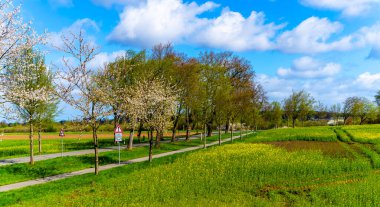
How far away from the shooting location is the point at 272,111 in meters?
108

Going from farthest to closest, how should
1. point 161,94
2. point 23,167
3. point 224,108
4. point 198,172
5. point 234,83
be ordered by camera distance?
point 234,83
point 224,108
point 161,94
point 23,167
point 198,172

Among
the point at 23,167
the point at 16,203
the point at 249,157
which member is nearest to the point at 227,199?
the point at 16,203

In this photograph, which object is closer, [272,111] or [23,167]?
[23,167]

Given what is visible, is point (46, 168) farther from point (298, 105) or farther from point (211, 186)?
point (298, 105)

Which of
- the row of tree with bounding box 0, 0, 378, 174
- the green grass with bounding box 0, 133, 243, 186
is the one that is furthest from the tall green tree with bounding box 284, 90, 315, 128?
the green grass with bounding box 0, 133, 243, 186

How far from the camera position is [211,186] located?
54.1 feet

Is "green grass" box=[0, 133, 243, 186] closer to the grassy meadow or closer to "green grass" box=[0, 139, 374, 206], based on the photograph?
the grassy meadow

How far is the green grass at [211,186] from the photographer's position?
550 inches

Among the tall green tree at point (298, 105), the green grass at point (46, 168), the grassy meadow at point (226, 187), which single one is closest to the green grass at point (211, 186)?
the grassy meadow at point (226, 187)

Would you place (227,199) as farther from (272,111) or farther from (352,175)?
(272,111)

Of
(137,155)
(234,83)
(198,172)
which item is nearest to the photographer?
(198,172)

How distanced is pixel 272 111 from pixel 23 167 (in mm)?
91731

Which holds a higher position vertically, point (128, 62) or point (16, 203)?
point (128, 62)

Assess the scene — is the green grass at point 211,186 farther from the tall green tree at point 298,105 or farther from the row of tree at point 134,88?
the tall green tree at point 298,105
